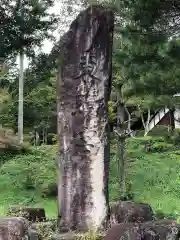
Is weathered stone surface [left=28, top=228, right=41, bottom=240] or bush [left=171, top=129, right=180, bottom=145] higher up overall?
bush [left=171, top=129, right=180, bottom=145]

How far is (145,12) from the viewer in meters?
9.82

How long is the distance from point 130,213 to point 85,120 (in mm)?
1223

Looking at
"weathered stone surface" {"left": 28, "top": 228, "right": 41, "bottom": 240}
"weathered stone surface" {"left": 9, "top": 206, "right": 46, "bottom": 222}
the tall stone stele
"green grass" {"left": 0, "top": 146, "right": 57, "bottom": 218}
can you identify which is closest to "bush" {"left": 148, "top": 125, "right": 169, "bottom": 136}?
"green grass" {"left": 0, "top": 146, "right": 57, "bottom": 218}

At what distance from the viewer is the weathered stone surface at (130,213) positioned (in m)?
5.47

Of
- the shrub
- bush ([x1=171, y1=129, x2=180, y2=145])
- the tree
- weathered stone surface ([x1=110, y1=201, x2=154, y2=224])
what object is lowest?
the shrub

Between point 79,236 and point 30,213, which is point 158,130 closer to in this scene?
point 30,213

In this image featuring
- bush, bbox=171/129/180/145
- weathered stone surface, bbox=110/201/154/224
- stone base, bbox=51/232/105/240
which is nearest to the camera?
stone base, bbox=51/232/105/240

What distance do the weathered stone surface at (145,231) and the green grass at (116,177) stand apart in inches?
203

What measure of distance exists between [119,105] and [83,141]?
15161 mm

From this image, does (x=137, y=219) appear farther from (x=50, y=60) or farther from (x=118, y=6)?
(x=50, y=60)

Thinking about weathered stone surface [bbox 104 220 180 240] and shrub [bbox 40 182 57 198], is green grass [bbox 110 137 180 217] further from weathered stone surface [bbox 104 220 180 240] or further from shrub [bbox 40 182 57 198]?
weathered stone surface [bbox 104 220 180 240]

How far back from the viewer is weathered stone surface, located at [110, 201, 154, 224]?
5.47 metres

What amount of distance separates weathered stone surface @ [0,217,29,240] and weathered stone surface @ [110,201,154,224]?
4.96 feet

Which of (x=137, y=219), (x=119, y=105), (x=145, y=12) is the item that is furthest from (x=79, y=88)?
(x=119, y=105)
